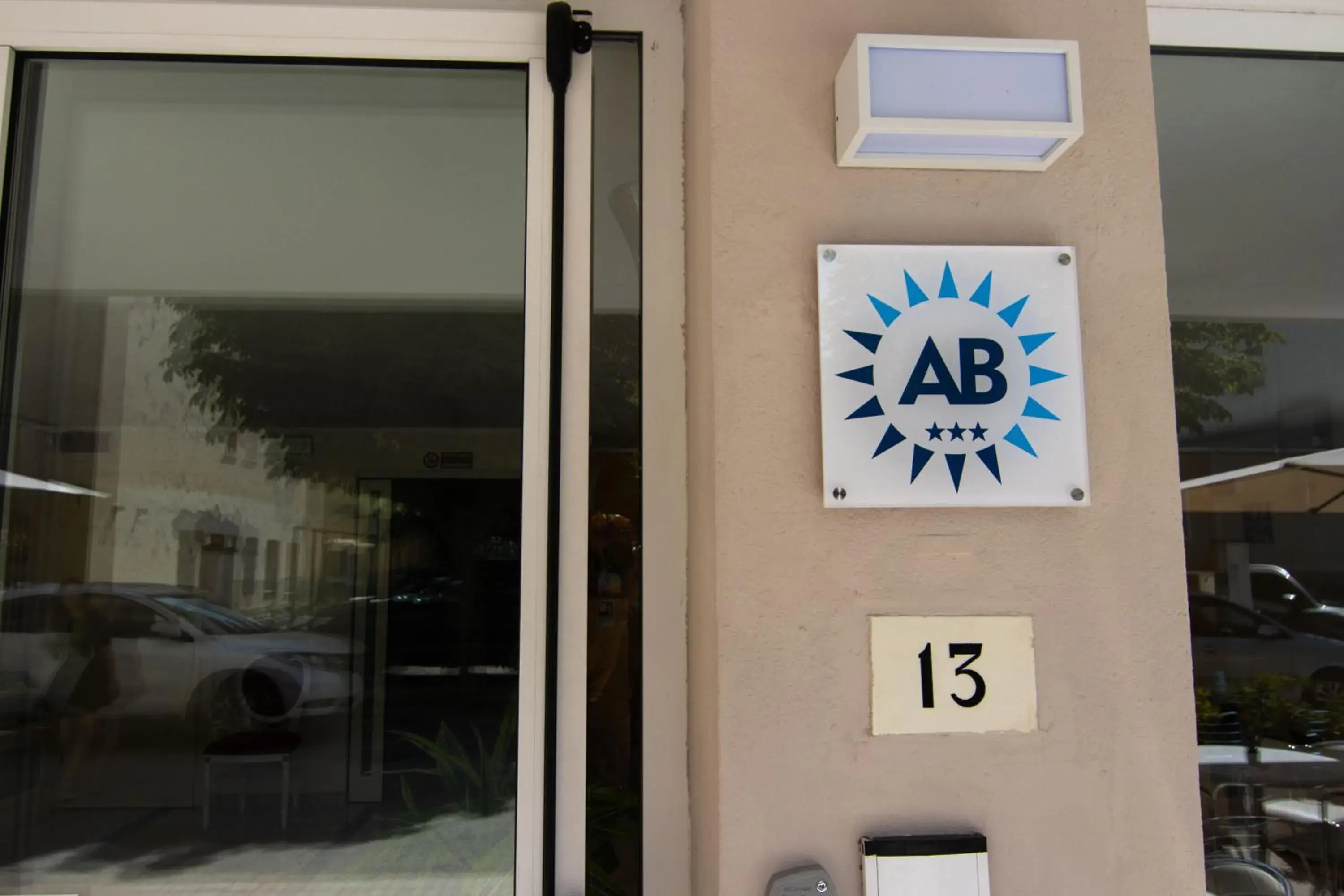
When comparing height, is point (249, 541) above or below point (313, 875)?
above

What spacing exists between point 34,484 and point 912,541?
1.42 meters

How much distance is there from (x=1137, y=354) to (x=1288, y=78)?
0.91 meters

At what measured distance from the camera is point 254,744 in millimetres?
1512

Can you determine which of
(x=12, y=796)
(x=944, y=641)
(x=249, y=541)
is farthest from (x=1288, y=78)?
→ (x=12, y=796)

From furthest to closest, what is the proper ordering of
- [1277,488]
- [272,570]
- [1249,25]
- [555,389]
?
[1277,488] < [1249,25] < [272,570] < [555,389]

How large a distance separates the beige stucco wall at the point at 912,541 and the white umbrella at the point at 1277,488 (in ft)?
1.87

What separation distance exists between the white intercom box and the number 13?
0.17 metres

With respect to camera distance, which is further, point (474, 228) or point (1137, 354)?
point (474, 228)

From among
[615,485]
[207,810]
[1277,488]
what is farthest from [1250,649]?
[207,810]

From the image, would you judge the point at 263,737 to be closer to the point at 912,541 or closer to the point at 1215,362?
the point at 912,541

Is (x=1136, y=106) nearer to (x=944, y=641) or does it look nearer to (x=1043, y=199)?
(x=1043, y=199)

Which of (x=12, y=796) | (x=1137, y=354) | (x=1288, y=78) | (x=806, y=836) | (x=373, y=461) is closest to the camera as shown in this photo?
(x=806, y=836)

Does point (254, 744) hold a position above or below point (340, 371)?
below

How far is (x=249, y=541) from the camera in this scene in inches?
61.3
